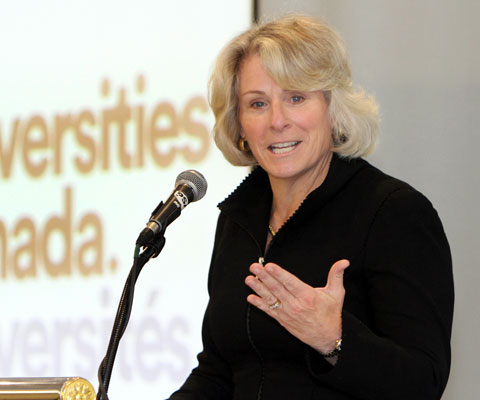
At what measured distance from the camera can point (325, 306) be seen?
1.66 metres

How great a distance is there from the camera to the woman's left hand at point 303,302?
5.33ft

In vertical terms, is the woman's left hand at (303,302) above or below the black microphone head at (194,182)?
below

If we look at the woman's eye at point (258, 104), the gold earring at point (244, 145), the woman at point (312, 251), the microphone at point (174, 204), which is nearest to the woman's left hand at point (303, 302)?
the woman at point (312, 251)

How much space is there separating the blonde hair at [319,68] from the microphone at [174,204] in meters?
0.45

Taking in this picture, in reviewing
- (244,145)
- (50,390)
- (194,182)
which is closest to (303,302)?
(194,182)

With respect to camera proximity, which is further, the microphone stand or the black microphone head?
the black microphone head

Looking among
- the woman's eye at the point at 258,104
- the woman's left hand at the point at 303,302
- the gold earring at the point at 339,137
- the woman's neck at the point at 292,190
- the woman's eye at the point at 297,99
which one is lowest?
the woman's left hand at the point at 303,302

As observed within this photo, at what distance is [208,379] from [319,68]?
0.88 m

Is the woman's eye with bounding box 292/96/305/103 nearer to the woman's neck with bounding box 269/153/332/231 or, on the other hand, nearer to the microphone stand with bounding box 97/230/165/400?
the woman's neck with bounding box 269/153/332/231

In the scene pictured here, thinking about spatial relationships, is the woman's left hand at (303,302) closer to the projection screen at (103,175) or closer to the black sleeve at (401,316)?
the black sleeve at (401,316)

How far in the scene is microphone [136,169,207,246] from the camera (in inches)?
62.6

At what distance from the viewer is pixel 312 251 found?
197 centimetres

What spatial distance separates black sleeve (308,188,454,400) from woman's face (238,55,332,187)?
0.29 metres

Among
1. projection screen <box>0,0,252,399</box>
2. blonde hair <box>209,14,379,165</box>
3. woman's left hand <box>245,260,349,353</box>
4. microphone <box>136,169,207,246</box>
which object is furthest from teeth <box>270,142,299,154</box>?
projection screen <box>0,0,252,399</box>
